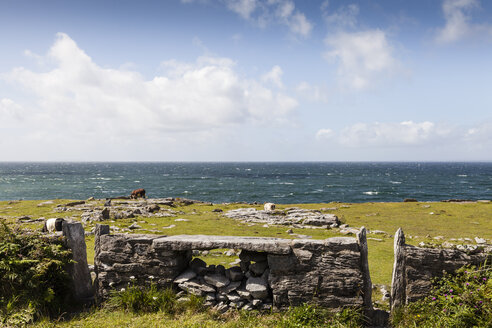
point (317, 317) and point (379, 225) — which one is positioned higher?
point (317, 317)

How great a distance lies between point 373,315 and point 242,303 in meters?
3.37

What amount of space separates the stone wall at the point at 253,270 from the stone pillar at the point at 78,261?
491 millimetres

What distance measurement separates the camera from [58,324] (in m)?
7.05

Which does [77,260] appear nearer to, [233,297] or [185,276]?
[185,276]

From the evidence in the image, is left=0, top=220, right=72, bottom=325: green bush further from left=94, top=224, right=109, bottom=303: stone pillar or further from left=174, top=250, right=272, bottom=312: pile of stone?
left=174, top=250, right=272, bottom=312: pile of stone

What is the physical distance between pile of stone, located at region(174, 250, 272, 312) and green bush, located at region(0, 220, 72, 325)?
127 inches

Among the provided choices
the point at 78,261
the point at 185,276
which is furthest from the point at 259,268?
the point at 78,261

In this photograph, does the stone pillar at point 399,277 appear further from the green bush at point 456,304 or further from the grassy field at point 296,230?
the grassy field at point 296,230

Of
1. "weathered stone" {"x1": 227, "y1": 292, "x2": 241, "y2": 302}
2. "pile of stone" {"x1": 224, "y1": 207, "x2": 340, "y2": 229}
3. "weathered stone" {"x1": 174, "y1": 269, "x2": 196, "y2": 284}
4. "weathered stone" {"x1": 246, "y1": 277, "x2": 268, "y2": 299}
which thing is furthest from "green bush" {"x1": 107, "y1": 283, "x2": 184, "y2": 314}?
"pile of stone" {"x1": 224, "y1": 207, "x2": 340, "y2": 229}

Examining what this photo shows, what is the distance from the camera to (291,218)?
2866 cm

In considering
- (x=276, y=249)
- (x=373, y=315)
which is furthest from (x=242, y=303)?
(x=373, y=315)

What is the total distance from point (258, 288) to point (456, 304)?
4521 millimetres

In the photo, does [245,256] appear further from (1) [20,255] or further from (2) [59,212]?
(2) [59,212]

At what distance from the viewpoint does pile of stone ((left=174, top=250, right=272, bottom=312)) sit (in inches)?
297
